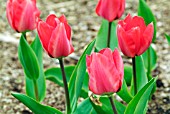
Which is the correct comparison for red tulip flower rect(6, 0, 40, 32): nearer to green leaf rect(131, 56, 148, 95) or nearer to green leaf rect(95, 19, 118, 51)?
green leaf rect(95, 19, 118, 51)

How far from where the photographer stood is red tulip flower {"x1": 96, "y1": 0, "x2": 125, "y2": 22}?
189 cm

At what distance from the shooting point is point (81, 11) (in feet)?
11.5

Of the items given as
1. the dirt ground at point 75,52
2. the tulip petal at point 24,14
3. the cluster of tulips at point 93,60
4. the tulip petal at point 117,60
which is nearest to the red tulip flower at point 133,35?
the cluster of tulips at point 93,60

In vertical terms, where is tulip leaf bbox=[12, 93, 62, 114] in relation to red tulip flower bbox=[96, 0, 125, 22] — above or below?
below

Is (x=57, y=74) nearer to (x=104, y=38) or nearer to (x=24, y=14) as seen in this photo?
(x=104, y=38)

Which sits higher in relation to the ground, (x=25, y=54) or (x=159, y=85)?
(x=25, y=54)

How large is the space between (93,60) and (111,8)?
0.47m

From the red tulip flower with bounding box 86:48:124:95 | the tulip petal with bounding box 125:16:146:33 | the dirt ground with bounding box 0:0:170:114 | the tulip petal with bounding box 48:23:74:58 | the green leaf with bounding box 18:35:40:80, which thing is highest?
the tulip petal with bounding box 125:16:146:33

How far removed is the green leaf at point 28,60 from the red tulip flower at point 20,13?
0.18ft

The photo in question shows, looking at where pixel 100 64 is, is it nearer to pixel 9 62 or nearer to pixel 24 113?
pixel 24 113

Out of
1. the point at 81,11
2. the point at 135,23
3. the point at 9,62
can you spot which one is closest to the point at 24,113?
the point at 9,62

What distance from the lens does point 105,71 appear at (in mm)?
1485

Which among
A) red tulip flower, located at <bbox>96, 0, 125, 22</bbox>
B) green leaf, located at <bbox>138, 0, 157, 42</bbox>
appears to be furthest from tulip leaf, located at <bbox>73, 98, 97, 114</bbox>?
green leaf, located at <bbox>138, 0, 157, 42</bbox>

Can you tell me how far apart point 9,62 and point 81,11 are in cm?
78
